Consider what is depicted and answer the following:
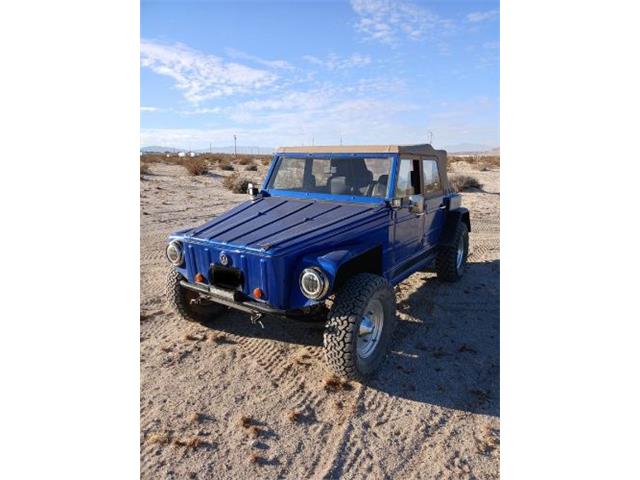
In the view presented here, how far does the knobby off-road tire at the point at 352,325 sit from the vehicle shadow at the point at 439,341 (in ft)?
0.62

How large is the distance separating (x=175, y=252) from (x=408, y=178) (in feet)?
7.94

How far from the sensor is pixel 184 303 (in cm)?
406

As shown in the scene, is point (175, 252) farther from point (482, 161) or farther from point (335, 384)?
point (482, 161)

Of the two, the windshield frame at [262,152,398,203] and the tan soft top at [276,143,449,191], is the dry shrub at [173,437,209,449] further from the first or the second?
the tan soft top at [276,143,449,191]

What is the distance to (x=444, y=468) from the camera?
2520 mm

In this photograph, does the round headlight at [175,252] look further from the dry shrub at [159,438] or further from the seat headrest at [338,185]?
the seat headrest at [338,185]

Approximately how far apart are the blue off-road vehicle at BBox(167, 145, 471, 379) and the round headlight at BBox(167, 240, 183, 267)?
0.4 inches

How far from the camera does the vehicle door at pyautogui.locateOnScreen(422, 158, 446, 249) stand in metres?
4.88

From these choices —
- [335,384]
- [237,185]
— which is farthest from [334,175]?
[237,185]

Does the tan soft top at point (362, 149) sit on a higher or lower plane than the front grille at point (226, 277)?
higher

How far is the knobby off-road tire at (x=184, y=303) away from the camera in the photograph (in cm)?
400

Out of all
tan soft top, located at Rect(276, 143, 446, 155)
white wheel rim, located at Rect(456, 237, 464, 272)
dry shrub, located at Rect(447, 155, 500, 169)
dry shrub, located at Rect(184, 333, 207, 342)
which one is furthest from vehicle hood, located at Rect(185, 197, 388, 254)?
dry shrub, located at Rect(447, 155, 500, 169)

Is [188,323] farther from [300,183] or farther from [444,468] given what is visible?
[444,468]

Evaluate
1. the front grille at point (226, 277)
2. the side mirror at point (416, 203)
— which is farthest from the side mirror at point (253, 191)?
the side mirror at point (416, 203)
